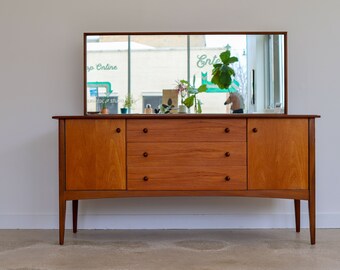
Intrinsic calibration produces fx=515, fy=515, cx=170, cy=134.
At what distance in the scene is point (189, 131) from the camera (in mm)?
3062

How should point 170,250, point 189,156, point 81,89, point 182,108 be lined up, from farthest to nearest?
point 81,89 < point 182,108 < point 189,156 < point 170,250

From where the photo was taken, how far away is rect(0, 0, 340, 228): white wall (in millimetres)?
3582

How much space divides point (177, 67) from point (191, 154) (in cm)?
71

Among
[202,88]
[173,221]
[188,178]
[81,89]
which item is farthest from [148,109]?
[173,221]

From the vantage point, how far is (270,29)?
3.57m

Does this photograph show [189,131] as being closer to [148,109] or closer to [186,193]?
[186,193]

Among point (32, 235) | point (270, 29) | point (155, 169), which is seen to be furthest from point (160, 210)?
point (270, 29)

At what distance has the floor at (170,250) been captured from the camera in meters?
2.62

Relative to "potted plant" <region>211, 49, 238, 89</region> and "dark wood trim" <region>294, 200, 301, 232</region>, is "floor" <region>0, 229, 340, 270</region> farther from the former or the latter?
"potted plant" <region>211, 49, 238, 89</region>

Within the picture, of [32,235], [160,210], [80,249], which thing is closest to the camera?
[80,249]

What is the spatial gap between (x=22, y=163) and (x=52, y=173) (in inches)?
8.8

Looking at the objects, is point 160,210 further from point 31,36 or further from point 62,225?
point 31,36

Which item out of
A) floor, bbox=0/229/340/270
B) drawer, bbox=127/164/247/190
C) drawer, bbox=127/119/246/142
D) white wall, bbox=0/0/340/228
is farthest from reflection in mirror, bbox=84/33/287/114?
floor, bbox=0/229/340/270

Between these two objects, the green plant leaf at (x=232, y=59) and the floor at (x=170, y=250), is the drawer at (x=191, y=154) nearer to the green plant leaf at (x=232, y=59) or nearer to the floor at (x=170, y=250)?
the floor at (x=170, y=250)
